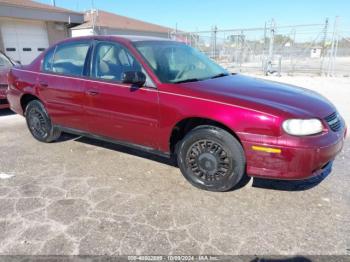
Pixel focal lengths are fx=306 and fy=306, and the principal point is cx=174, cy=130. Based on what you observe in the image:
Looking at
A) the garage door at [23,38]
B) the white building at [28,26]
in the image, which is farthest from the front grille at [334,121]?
the garage door at [23,38]

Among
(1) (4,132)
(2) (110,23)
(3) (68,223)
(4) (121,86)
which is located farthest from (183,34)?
(3) (68,223)

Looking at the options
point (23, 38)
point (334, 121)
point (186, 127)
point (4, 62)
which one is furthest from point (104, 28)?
point (334, 121)

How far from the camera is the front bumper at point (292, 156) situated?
9.36ft

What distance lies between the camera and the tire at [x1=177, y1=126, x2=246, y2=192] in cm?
316

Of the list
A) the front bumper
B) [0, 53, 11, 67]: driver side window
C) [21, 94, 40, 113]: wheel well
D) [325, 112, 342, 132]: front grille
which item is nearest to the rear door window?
[21, 94, 40, 113]: wheel well

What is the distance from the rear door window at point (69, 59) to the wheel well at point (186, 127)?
1.62 meters

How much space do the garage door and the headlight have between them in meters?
15.4

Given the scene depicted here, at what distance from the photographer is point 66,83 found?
4.30m

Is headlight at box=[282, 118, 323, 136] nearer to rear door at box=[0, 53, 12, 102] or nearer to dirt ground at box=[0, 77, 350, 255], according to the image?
dirt ground at box=[0, 77, 350, 255]

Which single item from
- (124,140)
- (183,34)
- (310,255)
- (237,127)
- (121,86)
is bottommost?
(310,255)

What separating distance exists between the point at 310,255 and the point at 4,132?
5.65 m

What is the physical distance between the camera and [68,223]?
9.32 feet

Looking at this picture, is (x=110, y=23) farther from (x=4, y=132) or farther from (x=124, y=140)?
(x=124, y=140)

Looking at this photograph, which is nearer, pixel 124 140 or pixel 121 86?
pixel 121 86
